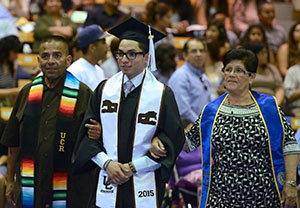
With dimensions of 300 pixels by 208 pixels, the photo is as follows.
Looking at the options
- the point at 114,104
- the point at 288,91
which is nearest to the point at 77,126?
the point at 114,104

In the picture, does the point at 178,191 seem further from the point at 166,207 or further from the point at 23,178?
the point at 23,178

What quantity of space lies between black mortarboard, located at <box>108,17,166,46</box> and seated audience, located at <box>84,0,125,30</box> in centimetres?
539

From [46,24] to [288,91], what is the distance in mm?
3769

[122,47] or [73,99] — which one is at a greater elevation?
[122,47]

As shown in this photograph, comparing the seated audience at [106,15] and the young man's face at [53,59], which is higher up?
the seated audience at [106,15]

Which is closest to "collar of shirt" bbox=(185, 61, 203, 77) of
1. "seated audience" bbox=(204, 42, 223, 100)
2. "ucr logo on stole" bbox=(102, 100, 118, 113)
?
"seated audience" bbox=(204, 42, 223, 100)

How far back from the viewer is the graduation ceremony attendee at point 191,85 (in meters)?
7.32

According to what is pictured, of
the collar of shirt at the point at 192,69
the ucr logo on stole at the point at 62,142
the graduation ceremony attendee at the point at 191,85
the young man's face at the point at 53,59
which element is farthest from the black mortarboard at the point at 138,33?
the collar of shirt at the point at 192,69

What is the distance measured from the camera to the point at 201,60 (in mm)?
7574

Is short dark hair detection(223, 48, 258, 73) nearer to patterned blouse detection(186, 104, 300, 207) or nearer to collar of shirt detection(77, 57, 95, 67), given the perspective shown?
patterned blouse detection(186, 104, 300, 207)

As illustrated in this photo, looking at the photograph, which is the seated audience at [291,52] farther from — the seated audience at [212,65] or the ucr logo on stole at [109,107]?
the ucr logo on stole at [109,107]

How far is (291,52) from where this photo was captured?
910 centimetres

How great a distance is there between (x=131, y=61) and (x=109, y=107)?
14.4 inches

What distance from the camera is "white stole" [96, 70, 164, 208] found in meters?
4.73
